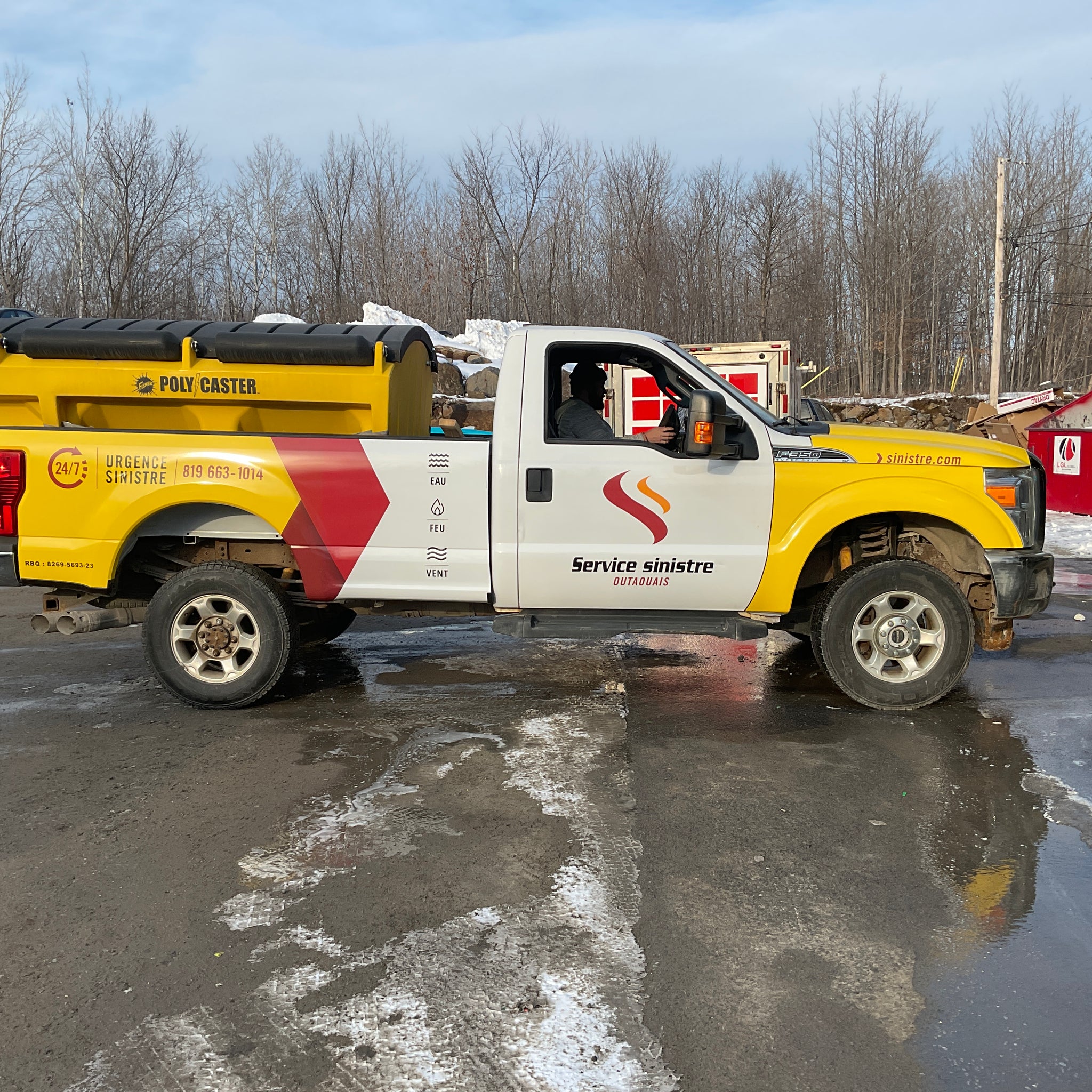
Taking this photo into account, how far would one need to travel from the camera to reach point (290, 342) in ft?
19.7

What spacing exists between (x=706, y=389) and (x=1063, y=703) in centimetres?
302

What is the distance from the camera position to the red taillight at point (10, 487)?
233 inches

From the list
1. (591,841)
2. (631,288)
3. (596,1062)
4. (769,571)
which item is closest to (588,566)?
(769,571)

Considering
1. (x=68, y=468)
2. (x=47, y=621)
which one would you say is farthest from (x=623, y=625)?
(x=47, y=621)

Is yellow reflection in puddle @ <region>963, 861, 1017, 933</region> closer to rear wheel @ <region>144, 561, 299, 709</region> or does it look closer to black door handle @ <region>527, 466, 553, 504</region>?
black door handle @ <region>527, 466, 553, 504</region>

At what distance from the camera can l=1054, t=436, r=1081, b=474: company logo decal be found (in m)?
15.3

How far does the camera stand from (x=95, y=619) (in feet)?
20.4

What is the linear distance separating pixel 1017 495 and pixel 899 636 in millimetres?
1087

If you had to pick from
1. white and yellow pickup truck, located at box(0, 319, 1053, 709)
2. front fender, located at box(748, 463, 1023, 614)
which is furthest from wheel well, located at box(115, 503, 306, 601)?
front fender, located at box(748, 463, 1023, 614)

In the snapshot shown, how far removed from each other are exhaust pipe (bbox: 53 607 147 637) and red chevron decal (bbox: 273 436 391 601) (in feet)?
3.96

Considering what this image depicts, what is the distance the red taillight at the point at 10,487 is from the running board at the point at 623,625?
2960 millimetres

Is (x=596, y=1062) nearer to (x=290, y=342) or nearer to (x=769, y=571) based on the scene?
(x=769, y=571)

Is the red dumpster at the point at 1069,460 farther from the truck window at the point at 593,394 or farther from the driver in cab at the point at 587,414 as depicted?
the driver in cab at the point at 587,414

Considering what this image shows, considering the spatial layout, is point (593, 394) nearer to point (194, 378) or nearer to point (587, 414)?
point (587, 414)
